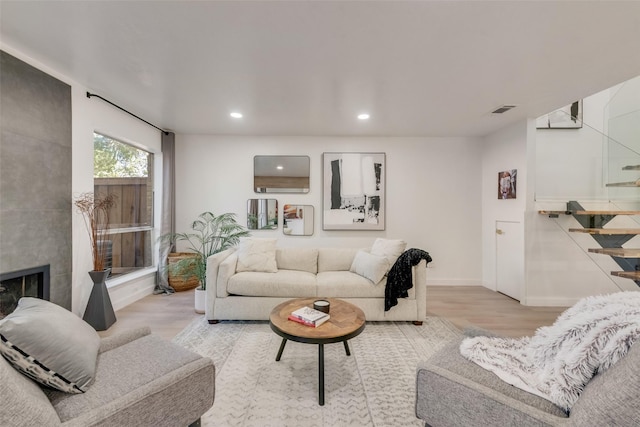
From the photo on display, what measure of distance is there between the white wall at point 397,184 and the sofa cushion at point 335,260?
2.90 feet

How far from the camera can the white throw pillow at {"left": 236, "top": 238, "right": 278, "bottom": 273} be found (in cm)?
317

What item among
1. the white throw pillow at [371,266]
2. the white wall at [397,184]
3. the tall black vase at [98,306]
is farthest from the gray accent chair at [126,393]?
the white wall at [397,184]

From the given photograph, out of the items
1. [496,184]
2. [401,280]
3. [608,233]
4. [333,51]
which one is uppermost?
[333,51]

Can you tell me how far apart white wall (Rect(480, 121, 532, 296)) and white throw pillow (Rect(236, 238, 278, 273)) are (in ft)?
10.6

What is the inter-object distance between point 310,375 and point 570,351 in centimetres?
153

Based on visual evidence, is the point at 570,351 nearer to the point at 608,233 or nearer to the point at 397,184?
the point at 608,233

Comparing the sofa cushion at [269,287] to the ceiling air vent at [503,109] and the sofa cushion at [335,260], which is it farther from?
the ceiling air vent at [503,109]

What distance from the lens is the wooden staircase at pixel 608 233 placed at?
114 inches

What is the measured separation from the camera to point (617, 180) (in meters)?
3.21

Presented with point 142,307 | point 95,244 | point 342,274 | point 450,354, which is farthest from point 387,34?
point 142,307

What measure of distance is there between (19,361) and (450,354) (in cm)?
187

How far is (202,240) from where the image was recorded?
160 inches

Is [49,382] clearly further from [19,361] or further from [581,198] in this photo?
[581,198]

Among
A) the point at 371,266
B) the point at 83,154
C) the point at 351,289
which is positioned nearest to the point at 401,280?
the point at 371,266
